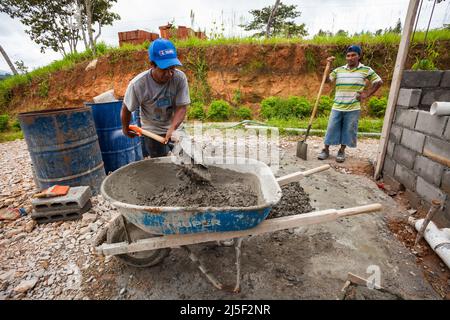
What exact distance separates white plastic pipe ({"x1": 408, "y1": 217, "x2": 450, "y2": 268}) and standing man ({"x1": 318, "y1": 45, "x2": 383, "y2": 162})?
2454 mm

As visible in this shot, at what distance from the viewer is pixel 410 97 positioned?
333cm

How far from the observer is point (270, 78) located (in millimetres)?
9844

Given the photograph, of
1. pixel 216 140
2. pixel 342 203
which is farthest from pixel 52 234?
pixel 216 140

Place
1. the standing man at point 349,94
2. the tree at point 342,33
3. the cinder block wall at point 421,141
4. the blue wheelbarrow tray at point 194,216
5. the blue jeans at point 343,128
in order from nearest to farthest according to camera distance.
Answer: the blue wheelbarrow tray at point 194,216 < the cinder block wall at point 421,141 < the standing man at point 349,94 < the blue jeans at point 343,128 < the tree at point 342,33

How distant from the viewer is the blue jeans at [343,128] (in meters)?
4.52

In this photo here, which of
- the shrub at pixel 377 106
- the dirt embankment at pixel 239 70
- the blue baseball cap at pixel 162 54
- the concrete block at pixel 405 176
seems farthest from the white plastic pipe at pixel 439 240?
the dirt embankment at pixel 239 70

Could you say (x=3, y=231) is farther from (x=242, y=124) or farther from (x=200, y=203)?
(x=242, y=124)

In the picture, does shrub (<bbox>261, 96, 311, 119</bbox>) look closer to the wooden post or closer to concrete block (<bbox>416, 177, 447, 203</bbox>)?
the wooden post

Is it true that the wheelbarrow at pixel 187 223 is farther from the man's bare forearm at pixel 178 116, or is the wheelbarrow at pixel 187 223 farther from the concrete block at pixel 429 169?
the concrete block at pixel 429 169

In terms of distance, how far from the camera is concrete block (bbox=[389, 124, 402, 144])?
3531mm

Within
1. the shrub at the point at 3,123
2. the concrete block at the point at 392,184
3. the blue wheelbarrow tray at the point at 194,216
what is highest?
the blue wheelbarrow tray at the point at 194,216

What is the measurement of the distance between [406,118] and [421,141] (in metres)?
0.51

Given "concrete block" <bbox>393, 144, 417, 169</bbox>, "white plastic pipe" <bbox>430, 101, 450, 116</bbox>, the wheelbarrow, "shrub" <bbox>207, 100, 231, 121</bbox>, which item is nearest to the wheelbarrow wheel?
the wheelbarrow

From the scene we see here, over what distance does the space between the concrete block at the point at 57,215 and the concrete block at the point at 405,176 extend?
14.8 feet
